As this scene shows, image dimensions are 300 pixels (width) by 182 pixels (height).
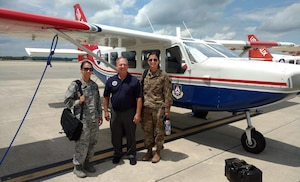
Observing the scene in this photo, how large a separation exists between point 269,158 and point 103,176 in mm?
2923

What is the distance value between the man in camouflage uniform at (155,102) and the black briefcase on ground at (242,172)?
4.22 feet

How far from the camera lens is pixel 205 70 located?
484 centimetres

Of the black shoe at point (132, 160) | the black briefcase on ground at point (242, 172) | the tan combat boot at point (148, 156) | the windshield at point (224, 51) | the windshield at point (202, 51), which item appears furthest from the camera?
the windshield at point (224, 51)

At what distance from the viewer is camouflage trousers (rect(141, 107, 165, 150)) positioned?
4.04 meters

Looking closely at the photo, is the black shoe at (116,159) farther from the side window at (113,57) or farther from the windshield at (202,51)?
the side window at (113,57)

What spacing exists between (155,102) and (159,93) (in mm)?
165

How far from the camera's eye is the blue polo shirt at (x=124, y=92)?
386 centimetres

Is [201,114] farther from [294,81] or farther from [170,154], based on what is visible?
[294,81]

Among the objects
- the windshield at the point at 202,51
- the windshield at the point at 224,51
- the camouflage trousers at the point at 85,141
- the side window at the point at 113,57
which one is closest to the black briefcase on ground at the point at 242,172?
the camouflage trousers at the point at 85,141

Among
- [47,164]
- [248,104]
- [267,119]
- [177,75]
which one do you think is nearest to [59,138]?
[47,164]

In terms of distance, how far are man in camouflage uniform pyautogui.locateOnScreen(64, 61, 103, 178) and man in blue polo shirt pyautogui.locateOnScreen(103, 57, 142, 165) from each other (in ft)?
1.06

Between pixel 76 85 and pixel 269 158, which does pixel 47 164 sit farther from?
pixel 269 158

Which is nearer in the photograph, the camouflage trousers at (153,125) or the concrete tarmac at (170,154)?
the concrete tarmac at (170,154)

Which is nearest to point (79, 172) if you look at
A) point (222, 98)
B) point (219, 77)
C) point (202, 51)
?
point (222, 98)
